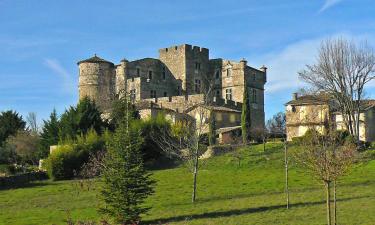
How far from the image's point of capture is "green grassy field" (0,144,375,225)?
22734 mm

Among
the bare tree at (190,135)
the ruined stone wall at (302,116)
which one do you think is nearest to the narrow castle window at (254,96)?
the bare tree at (190,135)

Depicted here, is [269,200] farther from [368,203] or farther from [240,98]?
[240,98]

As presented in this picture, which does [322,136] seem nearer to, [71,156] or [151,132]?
[71,156]

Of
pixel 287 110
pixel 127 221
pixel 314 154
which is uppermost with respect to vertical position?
pixel 287 110

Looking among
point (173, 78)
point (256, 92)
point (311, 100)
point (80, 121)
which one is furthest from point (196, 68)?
point (80, 121)

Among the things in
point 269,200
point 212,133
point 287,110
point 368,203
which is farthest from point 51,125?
point 368,203

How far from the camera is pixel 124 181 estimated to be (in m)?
23.6

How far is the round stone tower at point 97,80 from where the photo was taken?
72.1 metres

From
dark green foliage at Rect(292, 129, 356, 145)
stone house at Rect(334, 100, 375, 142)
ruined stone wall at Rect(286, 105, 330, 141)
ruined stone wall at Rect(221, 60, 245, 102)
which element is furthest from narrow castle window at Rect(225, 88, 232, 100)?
dark green foliage at Rect(292, 129, 356, 145)

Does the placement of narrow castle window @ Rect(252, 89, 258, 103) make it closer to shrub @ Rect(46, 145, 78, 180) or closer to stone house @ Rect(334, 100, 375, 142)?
stone house @ Rect(334, 100, 375, 142)

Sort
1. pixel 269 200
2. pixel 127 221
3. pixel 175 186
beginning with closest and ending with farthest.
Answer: pixel 127 221, pixel 269 200, pixel 175 186

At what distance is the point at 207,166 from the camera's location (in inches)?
1763

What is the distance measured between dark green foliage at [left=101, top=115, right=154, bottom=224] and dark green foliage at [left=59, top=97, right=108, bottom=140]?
30.5 m

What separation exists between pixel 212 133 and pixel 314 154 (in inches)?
1403
